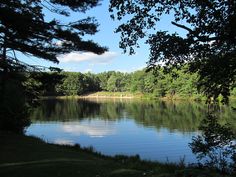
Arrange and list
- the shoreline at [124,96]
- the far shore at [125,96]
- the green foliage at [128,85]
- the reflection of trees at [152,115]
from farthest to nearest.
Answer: the shoreline at [124,96] < the far shore at [125,96] < the green foliage at [128,85] < the reflection of trees at [152,115]

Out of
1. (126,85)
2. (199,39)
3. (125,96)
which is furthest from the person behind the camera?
(126,85)

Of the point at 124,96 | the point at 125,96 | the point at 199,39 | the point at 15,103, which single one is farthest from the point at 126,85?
the point at 199,39

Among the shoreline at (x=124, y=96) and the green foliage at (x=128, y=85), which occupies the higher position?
the green foliage at (x=128, y=85)

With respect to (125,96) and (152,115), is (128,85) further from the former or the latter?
(152,115)

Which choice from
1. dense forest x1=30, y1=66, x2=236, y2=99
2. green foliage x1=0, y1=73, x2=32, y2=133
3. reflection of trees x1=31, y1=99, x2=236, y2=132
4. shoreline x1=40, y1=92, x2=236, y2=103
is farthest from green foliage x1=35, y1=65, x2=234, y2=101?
green foliage x1=0, y1=73, x2=32, y2=133

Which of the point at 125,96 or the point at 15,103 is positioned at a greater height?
the point at 125,96

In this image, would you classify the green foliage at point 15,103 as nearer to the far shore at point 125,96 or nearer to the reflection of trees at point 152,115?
the reflection of trees at point 152,115

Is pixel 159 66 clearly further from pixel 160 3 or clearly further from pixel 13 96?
pixel 13 96

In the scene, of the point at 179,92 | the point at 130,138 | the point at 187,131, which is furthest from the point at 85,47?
the point at 179,92

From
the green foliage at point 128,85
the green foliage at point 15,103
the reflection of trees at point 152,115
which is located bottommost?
the reflection of trees at point 152,115

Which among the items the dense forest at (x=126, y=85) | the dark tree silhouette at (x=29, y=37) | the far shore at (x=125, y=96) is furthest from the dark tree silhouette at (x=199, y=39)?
the far shore at (x=125, y=96)

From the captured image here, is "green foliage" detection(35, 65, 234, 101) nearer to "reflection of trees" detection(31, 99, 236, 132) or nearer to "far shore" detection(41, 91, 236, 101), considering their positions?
"far shore" detection(41, 91, 236, 101)

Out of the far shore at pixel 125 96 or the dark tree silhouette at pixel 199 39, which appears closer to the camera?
the dark tree silhouette at pixel 199 39

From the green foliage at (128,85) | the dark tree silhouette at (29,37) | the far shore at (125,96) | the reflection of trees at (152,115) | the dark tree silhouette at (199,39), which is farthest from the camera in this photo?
the far shore at (125,96)
